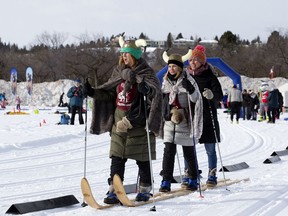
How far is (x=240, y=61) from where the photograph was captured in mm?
66688

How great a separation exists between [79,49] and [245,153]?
49.1 metres

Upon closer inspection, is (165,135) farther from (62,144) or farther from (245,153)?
(62,144)

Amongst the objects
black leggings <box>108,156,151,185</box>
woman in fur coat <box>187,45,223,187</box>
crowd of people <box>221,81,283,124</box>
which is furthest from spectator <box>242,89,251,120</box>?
black leggings <box>108,156,151,185</box>

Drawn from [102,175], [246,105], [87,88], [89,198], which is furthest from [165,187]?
[246,105]

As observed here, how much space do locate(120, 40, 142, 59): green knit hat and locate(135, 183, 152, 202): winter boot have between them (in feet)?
4.52

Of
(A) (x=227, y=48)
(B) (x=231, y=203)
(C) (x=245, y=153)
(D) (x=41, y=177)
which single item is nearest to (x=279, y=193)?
(B) (x=231, y=203)

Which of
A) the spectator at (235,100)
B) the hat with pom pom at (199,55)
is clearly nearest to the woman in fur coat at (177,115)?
the hat with pom pom at (199,55)

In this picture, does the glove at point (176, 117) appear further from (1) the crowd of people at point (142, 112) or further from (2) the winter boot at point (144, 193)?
(2) the winter boot at point (144, 193)

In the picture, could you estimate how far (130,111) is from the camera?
17.1 ft

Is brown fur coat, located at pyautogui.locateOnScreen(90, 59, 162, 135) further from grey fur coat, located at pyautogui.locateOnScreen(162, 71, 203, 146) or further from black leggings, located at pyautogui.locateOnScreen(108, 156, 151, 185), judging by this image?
grey fur coat, located at pyautogui.locateOnScreen(162, 71, 203, 146)

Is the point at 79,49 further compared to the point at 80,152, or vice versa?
the point at 79,49

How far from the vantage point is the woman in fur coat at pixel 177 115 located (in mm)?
5828

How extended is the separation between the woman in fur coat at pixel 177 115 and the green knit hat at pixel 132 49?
2.16 feet

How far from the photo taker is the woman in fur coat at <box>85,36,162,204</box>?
5184 mm
